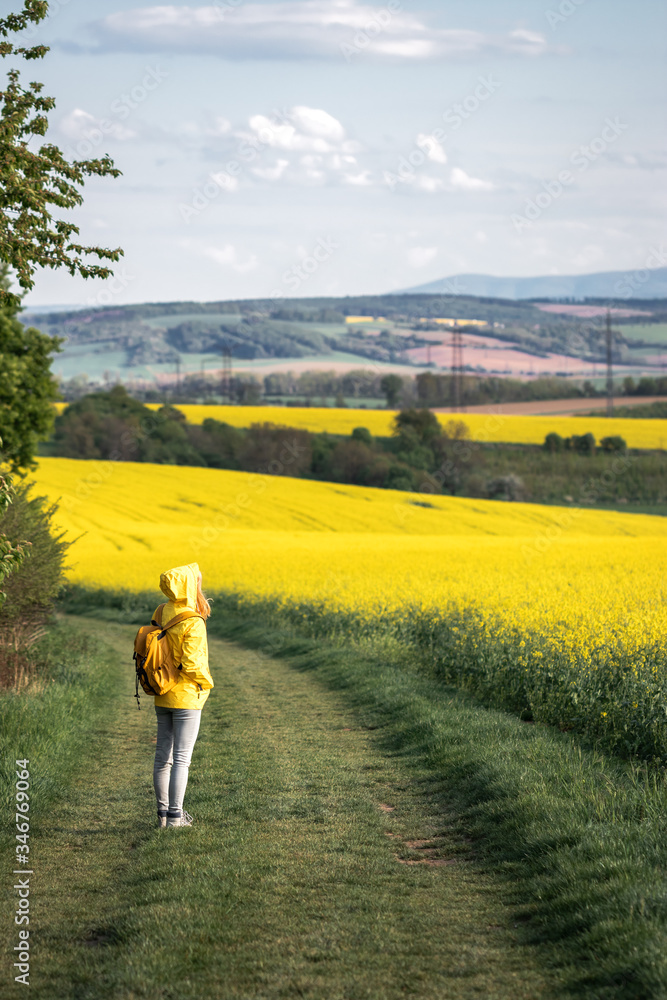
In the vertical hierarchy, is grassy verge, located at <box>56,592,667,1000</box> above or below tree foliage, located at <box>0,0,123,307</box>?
below

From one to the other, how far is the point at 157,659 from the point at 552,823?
297cm

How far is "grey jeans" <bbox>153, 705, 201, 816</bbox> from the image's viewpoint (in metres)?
7.05

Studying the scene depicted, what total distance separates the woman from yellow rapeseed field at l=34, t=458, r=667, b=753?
386 cm

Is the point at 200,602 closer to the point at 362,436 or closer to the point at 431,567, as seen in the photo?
the point at 431,567

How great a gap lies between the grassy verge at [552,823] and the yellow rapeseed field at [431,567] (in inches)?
28.4

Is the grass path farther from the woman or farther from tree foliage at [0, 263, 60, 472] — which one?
tree foliage at [0, 263, 60, 472]

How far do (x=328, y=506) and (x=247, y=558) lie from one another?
18031 millimetres

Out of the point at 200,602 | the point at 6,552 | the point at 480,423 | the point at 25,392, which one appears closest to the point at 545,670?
the point at 200,602

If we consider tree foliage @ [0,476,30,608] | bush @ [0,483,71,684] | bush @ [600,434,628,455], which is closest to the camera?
tree foliage @ [0,476,30,608]

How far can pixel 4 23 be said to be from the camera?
9.43m

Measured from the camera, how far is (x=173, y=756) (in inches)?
283

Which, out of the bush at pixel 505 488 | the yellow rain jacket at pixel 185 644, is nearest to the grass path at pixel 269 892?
the yellow rain jacket at pixel 185 644

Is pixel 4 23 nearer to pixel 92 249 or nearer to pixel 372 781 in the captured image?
pixel 92 249

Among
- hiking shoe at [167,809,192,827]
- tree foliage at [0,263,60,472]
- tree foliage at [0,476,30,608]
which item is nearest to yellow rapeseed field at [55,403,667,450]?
tree foliage at [0,263,60,472]
